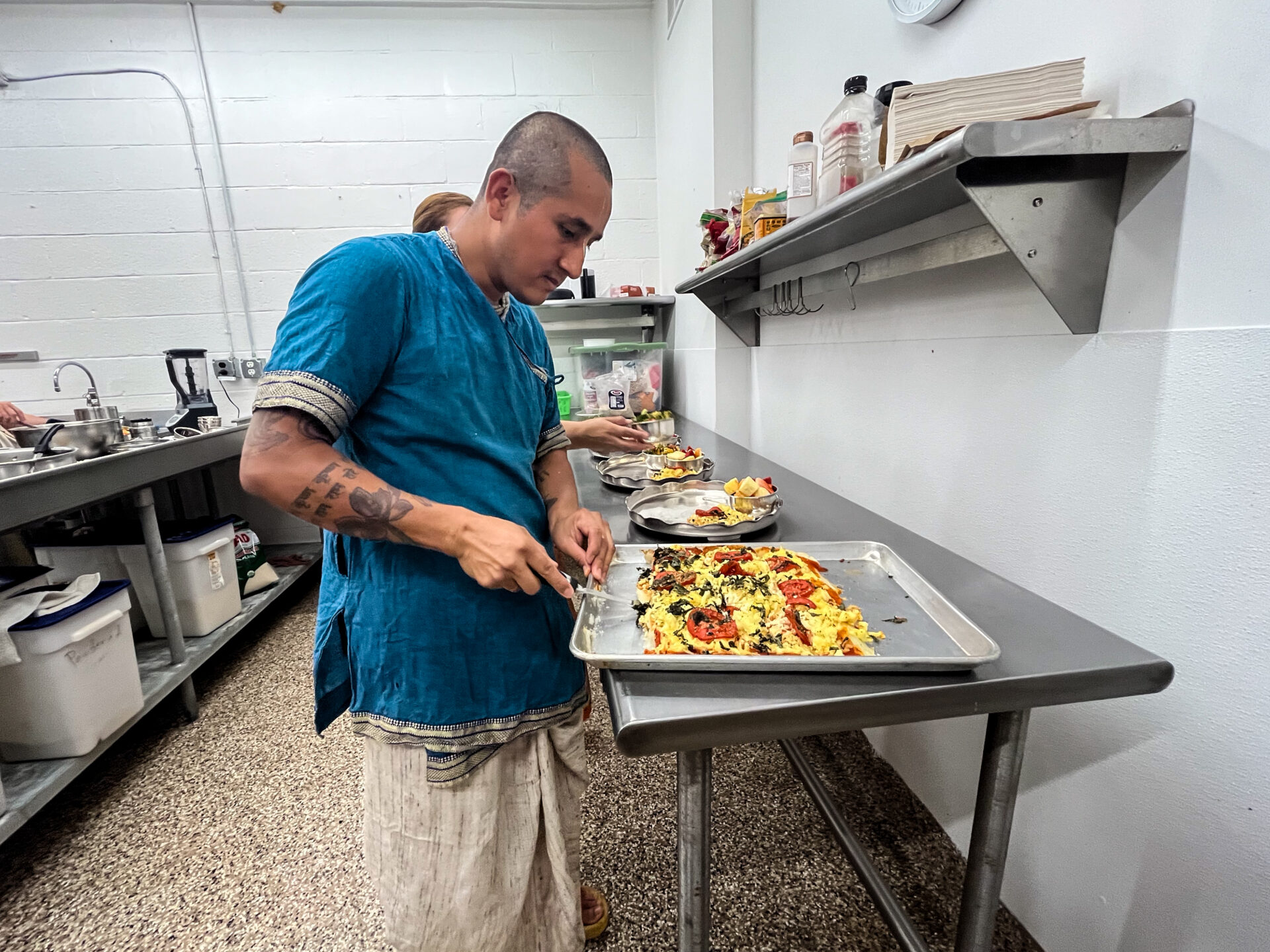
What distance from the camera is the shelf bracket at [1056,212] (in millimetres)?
787

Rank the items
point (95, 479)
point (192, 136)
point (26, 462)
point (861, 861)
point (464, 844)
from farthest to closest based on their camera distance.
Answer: point (192, 136), point (95, 479), point (26, 462), point (861, 861), point (464, 844)

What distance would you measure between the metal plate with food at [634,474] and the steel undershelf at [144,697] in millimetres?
1716

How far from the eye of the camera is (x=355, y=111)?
317cm

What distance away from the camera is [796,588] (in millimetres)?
863

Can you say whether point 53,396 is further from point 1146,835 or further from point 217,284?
point 1146,835

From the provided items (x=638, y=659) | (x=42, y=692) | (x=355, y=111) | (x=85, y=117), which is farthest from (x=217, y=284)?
(x=638, y=659)

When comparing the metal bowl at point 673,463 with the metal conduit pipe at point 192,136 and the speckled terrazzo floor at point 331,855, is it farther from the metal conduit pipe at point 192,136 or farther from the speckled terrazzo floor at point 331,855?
the metal conduit pipe at point 192,136

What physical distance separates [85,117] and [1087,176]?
14.6 ft

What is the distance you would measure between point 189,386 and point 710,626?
11.1ft

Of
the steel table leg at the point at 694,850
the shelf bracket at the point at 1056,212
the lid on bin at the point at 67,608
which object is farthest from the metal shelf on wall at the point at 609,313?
the steel table leg at the point at 694,850

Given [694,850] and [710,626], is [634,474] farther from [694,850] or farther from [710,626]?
[694,850]

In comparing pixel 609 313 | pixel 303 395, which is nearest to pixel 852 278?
pixel 303 395

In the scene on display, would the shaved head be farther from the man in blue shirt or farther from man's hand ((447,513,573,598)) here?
man's hand ((447,513,573,598))

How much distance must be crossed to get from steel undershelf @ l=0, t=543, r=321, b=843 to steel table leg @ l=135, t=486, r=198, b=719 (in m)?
0.06
